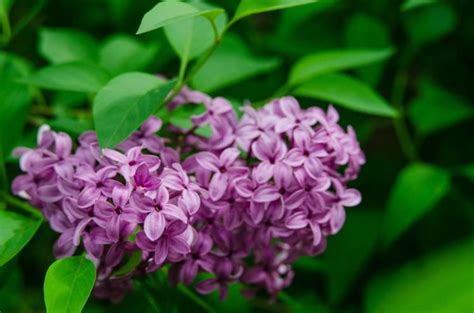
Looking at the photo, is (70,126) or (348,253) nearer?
(70,126)

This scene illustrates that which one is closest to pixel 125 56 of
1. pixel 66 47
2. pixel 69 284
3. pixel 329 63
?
pixel 66 47

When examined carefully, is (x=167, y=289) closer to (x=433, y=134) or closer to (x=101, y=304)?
(x=101, y=304)

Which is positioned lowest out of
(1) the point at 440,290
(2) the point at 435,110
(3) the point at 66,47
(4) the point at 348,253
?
(4) the point at 348,253

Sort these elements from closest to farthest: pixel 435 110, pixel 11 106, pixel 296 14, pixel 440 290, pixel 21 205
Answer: pixel 440 290
pixel 21 205
pixel 11 106
pixel 296 14
pixel 435 110

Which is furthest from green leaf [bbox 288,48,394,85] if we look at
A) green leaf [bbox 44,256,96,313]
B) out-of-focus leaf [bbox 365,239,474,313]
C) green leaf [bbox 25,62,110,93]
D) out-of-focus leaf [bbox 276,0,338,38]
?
out-of-focus leaf [bbox 365,239,474,313]

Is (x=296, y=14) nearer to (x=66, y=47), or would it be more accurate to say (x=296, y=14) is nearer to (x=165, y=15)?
(x=66, y=47)

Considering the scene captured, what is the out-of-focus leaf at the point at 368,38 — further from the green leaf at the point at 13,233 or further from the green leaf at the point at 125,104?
the green leaf at the point at 13,233

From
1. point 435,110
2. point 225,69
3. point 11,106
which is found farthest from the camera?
point 435,110
